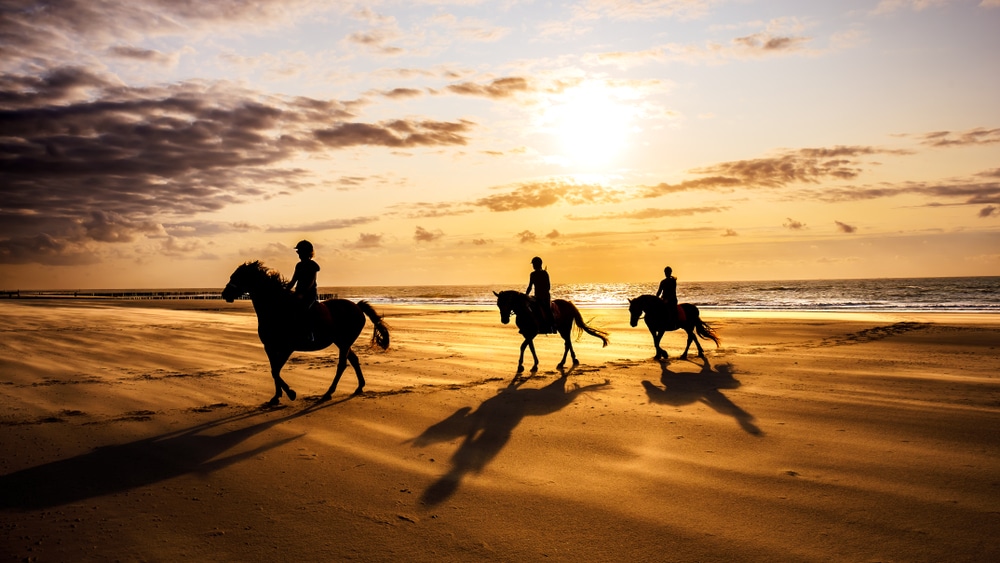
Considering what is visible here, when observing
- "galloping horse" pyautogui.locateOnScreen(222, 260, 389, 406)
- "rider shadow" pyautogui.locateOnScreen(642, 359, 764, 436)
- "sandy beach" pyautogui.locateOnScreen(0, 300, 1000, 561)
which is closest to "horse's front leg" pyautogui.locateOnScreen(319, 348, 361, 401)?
"galloping horse" pyautogui.locateOnScreen(222, 260, 389, 406)

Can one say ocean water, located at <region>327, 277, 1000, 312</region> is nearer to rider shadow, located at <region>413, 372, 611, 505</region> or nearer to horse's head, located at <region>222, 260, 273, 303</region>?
rider shadow, located at <region>413, 372, 611, 505</region>

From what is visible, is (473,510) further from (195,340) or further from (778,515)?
(195,340)

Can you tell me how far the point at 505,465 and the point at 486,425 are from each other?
1755mm

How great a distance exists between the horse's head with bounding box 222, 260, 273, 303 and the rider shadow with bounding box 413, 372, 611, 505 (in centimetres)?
402

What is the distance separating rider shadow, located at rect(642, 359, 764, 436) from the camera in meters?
8.13

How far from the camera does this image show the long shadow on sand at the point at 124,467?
16.9ft

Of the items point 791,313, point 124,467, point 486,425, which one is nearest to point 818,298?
point 791,313

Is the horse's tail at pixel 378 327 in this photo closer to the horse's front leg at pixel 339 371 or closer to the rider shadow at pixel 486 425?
the horse's front leg at pixel 339 371

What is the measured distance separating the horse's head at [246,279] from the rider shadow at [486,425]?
4023mm

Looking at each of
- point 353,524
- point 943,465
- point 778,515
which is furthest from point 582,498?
point 943,465

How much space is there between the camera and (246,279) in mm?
9461

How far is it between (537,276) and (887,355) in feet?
30.1

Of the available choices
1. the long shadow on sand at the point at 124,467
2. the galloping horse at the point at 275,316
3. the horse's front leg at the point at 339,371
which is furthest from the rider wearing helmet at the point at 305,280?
the long shadow on sand at the point at 124,467

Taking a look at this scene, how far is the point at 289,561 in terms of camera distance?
3.92 m
